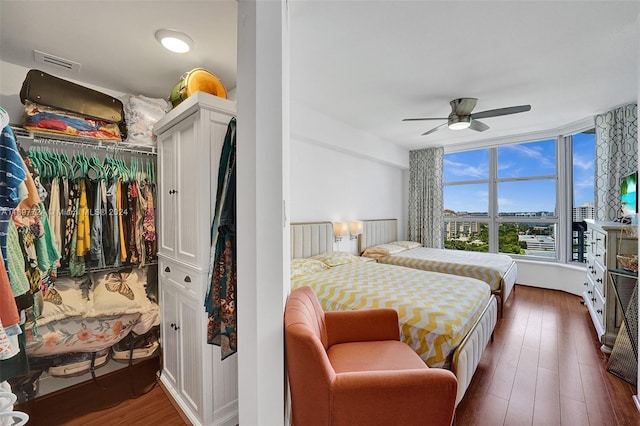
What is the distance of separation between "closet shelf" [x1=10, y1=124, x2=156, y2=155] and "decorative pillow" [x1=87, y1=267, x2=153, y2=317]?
1004 mm

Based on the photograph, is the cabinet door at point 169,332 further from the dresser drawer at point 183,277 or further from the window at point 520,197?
the window at point 520,197

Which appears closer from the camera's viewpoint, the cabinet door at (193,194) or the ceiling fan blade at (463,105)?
the cabinet door at (193,194)

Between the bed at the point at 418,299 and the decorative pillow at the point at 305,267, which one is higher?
the decorative pillow at the point at 305,267

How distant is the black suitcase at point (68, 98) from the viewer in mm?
1786

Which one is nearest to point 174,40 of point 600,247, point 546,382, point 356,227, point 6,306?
point 6,306

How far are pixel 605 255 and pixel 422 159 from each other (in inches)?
136

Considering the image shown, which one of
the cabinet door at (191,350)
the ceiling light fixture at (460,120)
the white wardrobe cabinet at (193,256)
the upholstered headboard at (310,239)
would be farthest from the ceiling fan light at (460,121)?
the cabinet door at (191,350)

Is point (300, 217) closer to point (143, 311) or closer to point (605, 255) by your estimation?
point (143, 311)

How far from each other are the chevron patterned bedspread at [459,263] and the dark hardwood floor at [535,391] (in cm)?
66

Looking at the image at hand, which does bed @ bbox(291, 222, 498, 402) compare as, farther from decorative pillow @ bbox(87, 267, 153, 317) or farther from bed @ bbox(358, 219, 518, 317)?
decorative pillow @ bbox(87, 267, 153, 317)

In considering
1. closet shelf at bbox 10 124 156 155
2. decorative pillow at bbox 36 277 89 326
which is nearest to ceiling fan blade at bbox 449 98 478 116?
closet shelf at bbox 10 124 156 155

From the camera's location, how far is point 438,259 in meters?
4.02

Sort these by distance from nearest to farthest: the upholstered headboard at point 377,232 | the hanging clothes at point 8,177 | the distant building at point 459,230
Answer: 1. the hanging clothes at point 8,177
2. the upholstered headboard at point 377,232
3. the distant building at point 459,230

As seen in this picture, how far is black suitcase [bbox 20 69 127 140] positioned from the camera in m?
1.79
